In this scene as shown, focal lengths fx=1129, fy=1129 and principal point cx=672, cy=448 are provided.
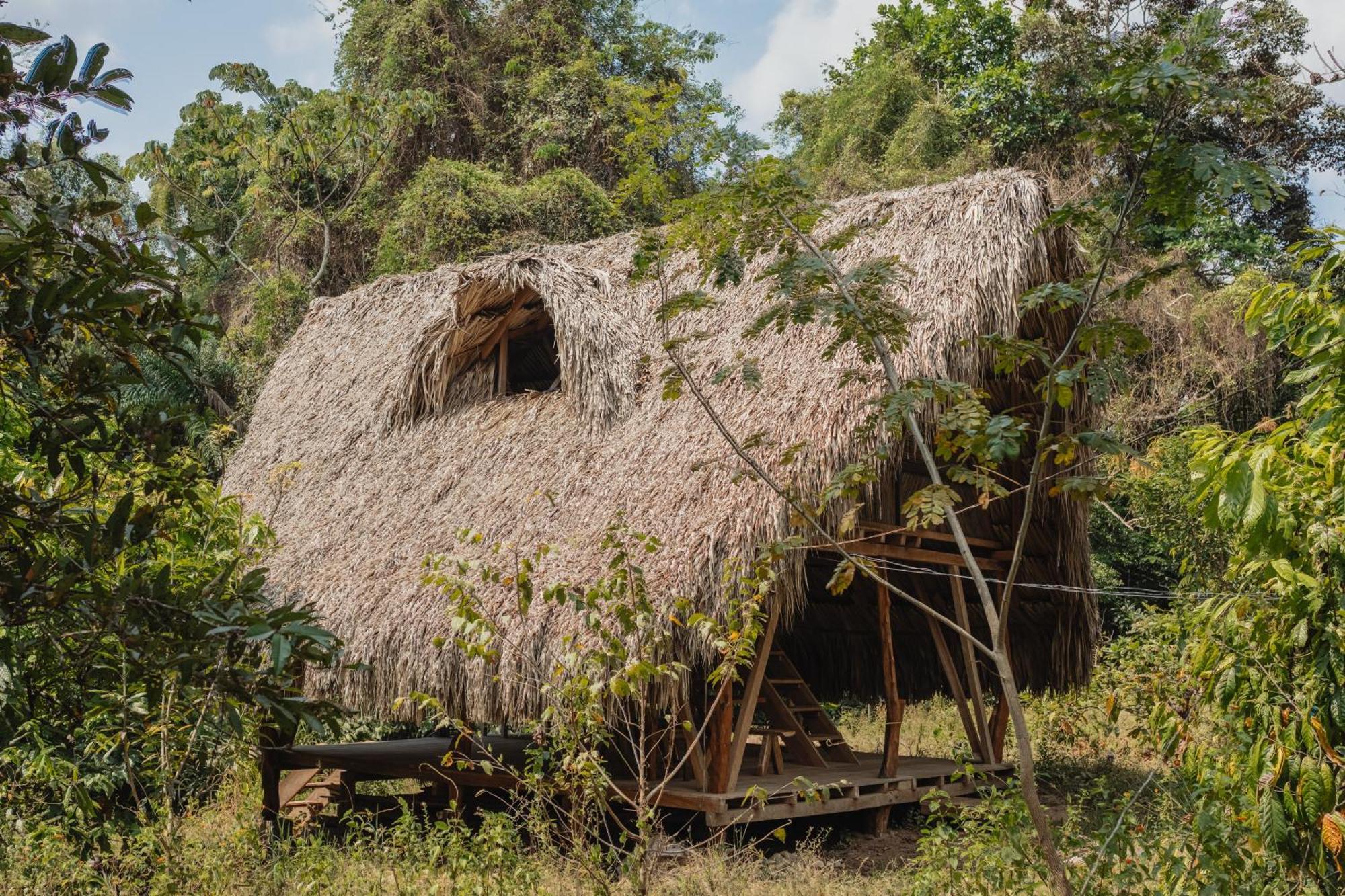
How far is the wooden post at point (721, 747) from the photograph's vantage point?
5.27 m

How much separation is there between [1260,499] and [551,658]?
2.91m

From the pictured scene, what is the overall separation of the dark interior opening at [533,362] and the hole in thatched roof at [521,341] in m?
0.01

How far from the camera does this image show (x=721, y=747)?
209 inches

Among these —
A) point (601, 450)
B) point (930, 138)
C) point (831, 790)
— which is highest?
point (930, 138)

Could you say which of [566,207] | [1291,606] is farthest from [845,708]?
[1291,606]

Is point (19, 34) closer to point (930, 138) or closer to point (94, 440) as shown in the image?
point (94, 440)

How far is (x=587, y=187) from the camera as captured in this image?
13336 millimetres

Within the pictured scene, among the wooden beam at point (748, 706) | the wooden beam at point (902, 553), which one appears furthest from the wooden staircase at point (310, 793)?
the wooden beam at point (902, 553)

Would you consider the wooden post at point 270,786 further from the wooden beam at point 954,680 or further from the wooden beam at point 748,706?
the wooden beam at point 954,680

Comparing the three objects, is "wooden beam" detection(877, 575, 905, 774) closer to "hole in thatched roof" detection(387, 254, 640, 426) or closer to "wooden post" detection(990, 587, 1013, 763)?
"wooden post" detection(990, 587, 1013, 763)

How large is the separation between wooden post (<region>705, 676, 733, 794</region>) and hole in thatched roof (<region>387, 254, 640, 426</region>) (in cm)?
170

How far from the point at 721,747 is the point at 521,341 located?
12.0 feet

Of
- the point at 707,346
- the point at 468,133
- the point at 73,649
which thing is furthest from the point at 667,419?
the point at 468,133

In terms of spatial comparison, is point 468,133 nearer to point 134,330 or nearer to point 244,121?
point 244,121
